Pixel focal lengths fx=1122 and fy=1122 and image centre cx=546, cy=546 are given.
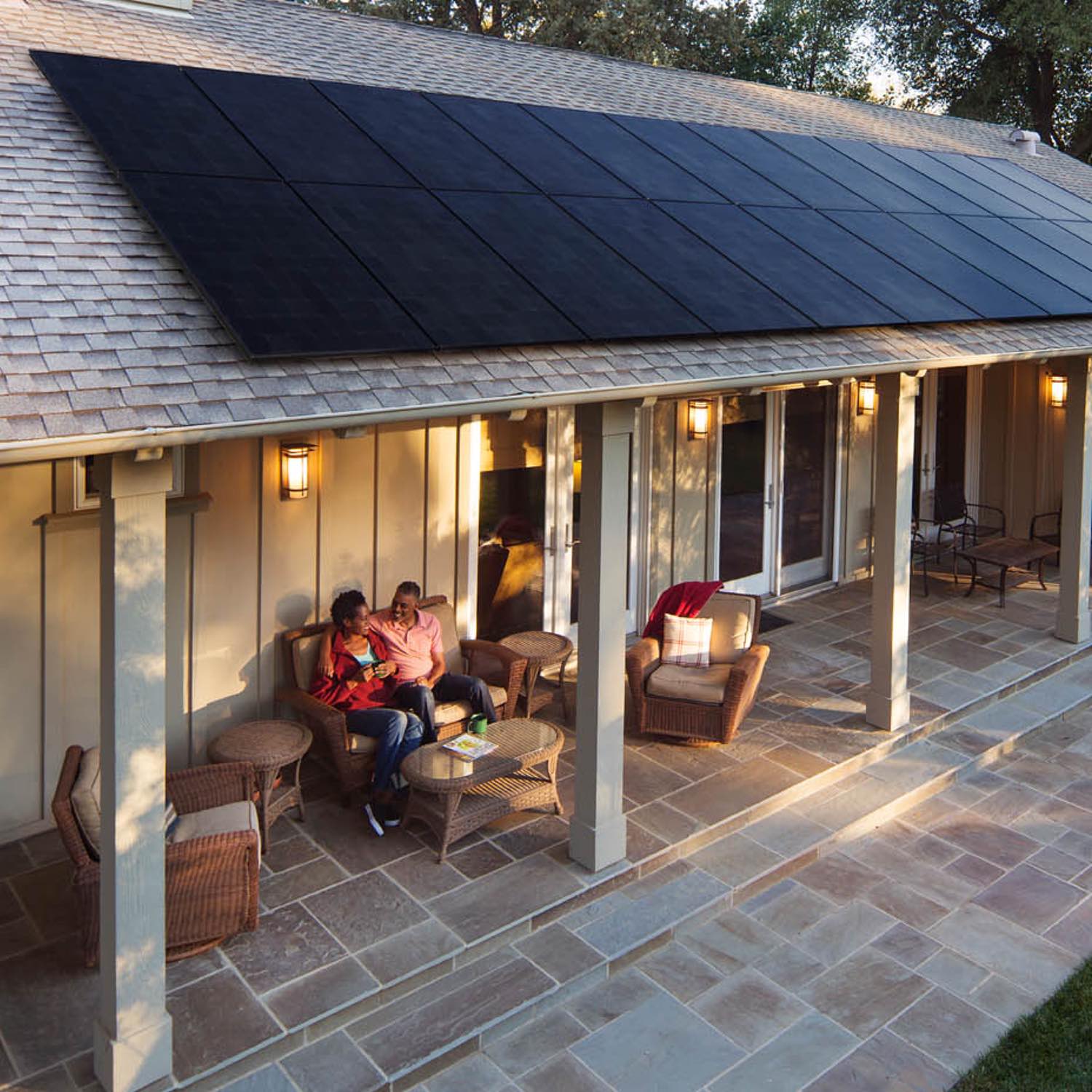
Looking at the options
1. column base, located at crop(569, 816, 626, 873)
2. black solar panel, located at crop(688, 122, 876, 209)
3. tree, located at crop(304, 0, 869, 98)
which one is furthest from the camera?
tree, located at crop(304, 0, 869, 98)

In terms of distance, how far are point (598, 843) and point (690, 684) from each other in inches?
72.9

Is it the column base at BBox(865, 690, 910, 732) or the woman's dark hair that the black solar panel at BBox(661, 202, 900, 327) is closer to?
the column base at BBox(865, 690, 910, 732)

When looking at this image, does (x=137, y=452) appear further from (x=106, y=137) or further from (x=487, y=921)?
(x=487, y=921)

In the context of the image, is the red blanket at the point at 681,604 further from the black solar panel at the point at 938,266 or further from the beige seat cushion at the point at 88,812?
the beige seat cushion at the point at 88,812

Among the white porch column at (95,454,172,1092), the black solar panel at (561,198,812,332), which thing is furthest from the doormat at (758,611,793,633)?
the white porch column at (95,454,172,1092)

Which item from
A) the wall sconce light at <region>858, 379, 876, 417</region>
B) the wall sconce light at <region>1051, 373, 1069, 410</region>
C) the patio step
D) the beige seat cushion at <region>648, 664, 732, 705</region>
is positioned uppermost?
the wall sconce light at <region>1051, 373, 1069, 410</region>

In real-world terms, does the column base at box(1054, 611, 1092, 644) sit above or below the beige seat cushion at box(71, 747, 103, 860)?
above

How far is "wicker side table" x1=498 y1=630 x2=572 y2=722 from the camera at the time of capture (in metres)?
7.54

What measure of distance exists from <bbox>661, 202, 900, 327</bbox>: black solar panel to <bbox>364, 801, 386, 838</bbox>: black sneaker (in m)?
3.73

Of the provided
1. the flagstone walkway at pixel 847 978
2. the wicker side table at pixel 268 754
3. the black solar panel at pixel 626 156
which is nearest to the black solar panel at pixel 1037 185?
the black solar panel at pixel 626 156

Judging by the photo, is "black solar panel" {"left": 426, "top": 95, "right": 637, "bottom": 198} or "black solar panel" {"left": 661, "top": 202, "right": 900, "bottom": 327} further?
"black solar panel" {"left": 426, "top": 95, "right": 637, "bottom": 198}

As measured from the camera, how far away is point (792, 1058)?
4840 millimetres

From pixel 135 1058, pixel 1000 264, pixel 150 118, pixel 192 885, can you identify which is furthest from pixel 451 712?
pixel 1000 264

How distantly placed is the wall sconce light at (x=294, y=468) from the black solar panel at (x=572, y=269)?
5.64ft
